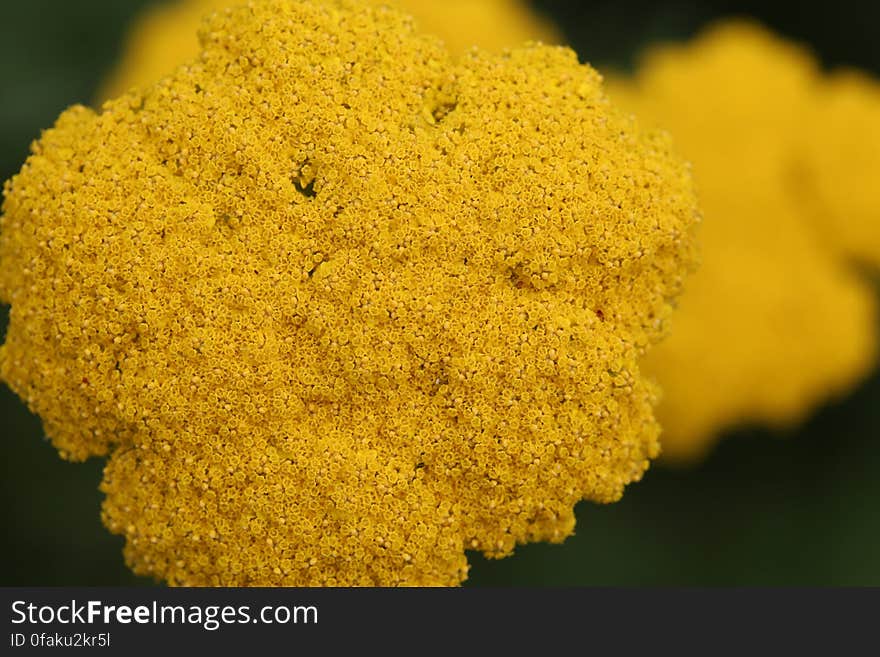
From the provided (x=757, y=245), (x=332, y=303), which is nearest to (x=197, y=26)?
(x=332, y=303)

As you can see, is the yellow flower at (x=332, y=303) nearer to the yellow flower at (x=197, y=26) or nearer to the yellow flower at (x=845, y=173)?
the yellow flower at (x=197, y=26)

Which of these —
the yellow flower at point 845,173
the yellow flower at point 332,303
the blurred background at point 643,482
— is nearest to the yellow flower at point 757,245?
the yellow flower at point 845,173

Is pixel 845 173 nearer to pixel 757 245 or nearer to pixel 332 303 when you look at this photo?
pixel 757 245

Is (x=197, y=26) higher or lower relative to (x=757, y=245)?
higher

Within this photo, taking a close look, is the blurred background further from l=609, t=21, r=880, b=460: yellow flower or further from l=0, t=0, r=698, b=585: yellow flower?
l=0, t=0, r=698, b=585: yellow flower

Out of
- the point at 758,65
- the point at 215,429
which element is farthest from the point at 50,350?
the point at 758,65

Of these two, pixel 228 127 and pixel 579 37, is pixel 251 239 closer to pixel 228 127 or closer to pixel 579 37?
pixel 228 127

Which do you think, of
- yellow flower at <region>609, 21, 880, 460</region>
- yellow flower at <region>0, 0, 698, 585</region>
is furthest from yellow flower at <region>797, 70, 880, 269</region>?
yellow flower at <region>0, 0, 698, 585</region>
